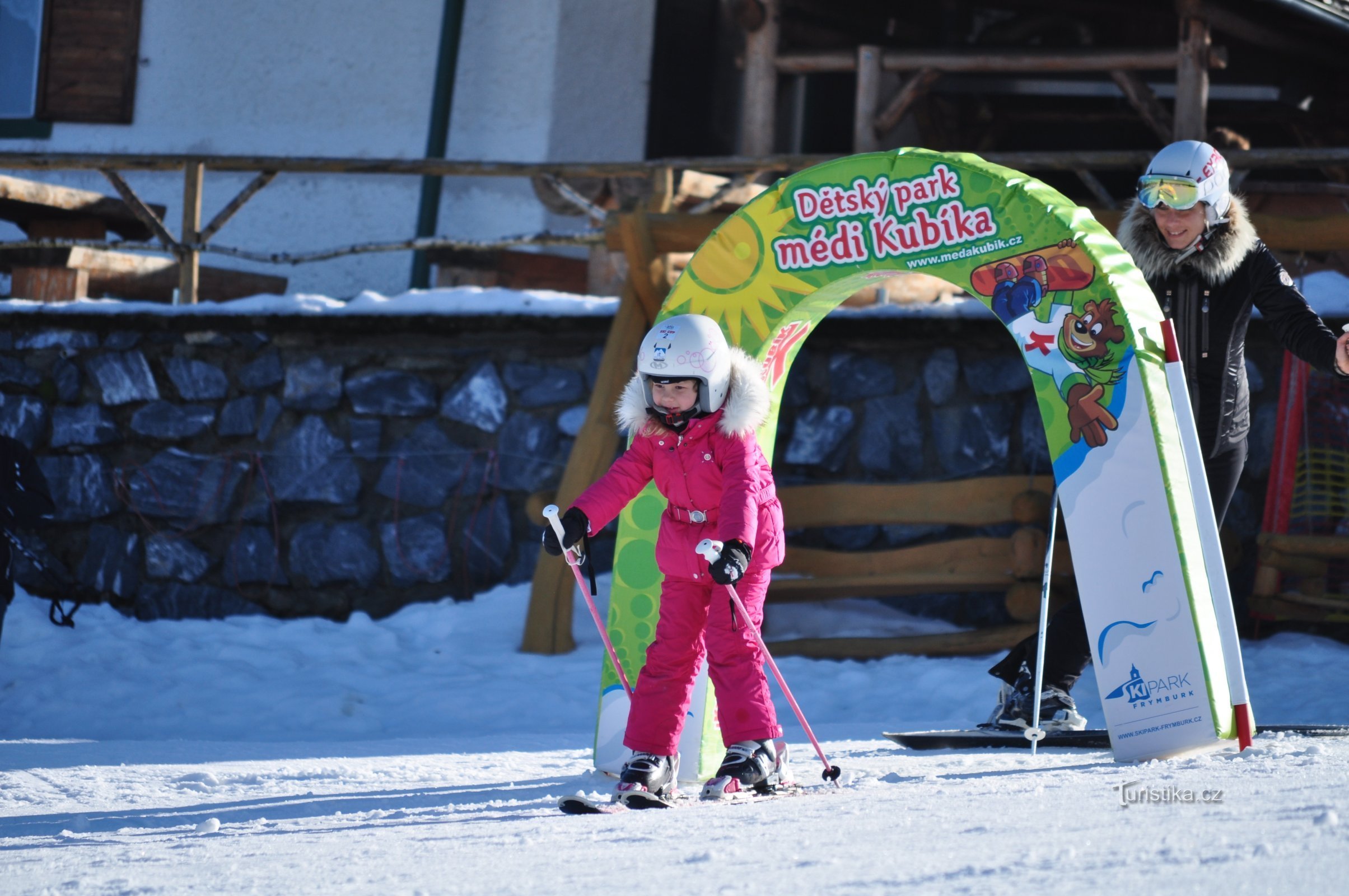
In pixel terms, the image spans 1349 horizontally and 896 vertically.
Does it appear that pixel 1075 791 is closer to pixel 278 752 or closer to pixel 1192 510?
pixel 1192 510

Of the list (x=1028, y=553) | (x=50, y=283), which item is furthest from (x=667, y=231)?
(x=50, y=283)

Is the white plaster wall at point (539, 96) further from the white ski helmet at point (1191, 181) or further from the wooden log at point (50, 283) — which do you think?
the white ski helmet at point (1191, 181)

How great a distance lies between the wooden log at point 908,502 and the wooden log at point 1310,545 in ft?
3.39

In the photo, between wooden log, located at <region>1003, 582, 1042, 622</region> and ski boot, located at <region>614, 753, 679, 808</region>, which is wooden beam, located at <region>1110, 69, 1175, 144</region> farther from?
ski boot, located at <region>614, 753, 679, 808</region>

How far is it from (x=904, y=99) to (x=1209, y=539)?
208 inches

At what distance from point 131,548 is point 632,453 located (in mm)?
5001

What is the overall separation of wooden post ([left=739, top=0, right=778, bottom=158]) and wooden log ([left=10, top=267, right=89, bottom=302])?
4274 mm

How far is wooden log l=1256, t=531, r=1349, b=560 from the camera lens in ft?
21.2

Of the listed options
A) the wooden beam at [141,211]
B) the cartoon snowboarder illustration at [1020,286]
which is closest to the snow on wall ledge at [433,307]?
the wooden beam at [141,211]

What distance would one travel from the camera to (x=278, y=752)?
543cm

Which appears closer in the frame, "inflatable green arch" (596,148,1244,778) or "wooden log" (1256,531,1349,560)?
"inflatable green arch" (596,148,1244,778)

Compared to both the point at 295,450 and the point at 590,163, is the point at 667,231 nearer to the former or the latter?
the point at 590,163

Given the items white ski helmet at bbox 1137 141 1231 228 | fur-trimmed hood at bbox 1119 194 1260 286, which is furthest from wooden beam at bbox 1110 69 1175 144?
white ski helmet at bbox 1137 141 1231 228

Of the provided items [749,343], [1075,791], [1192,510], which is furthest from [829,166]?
[1075,791]
